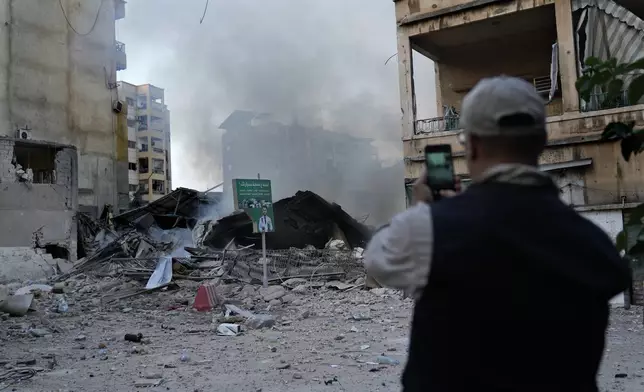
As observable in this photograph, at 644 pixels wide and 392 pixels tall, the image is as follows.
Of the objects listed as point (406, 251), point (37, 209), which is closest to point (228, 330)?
point (406, 251)

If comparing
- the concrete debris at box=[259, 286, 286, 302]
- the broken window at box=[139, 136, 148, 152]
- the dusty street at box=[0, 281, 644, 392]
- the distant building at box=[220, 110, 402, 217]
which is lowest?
the dusty street at box=[0, 281, 644, 392]

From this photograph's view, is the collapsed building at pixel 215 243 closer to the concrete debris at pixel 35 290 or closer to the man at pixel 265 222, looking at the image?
the man at pixel 265 222

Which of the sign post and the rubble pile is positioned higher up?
the sign post

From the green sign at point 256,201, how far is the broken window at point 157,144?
48.2 metres

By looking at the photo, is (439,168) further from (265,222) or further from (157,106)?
Answer: (157,106)

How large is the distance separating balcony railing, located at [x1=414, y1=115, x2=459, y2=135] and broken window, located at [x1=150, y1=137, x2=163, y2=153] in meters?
48.2

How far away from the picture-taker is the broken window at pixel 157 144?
55994 mm

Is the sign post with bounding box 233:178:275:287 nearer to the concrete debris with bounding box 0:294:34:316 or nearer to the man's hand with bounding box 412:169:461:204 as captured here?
the concrete debris with bounding box 0:294:34:316

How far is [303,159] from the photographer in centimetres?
3152

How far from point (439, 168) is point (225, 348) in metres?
5.11

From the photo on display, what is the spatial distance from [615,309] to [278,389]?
582 centimetres

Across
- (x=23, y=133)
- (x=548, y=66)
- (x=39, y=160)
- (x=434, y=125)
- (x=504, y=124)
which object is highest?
(x=23, y=133)

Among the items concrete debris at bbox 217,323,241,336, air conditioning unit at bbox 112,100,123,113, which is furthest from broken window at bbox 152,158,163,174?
concrete debris at bbox 217,323,241,336

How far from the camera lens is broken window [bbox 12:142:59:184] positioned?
15320 mm
